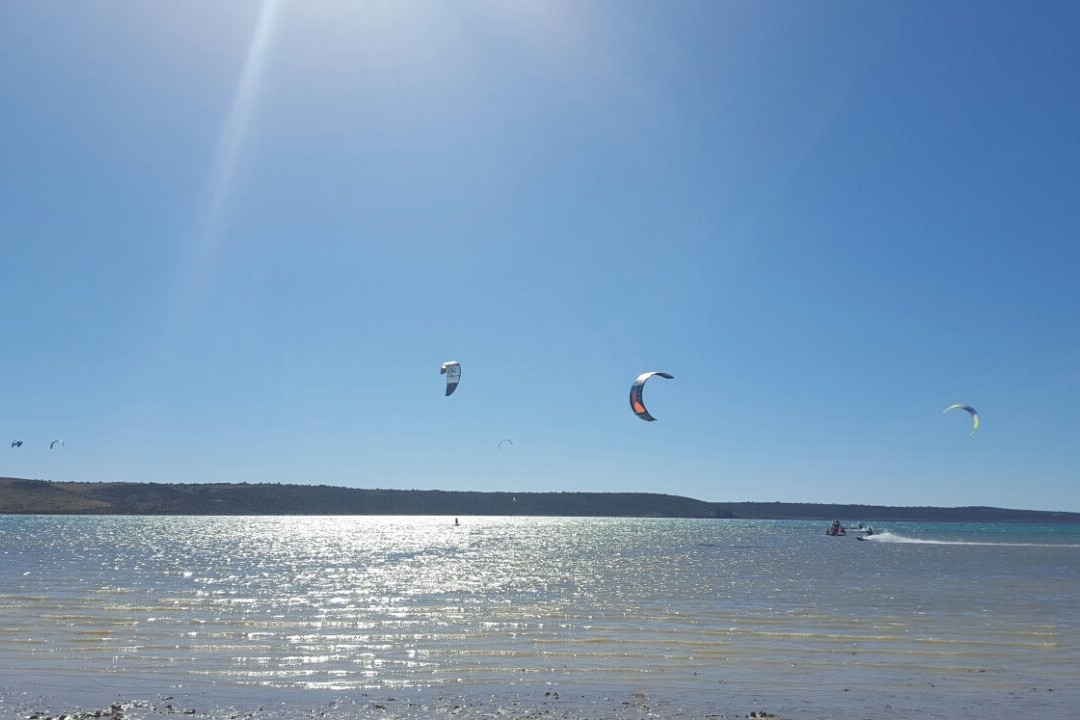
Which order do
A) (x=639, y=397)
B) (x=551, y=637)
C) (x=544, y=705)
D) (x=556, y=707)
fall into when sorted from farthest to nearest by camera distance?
(x=639, y=397), (x=551, y=637), (x=544, y=705), (x=556, y=707)

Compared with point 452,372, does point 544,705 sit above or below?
below

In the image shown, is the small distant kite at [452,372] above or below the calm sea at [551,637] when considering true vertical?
above

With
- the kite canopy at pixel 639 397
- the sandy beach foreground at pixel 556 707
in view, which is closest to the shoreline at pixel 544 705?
the sandy beach foreground at pixel 556 707

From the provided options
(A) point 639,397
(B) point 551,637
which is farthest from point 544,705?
(A) point 639,397

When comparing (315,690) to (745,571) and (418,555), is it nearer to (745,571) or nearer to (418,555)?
(745,571)

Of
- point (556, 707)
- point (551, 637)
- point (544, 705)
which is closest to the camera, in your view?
point (556, 707)

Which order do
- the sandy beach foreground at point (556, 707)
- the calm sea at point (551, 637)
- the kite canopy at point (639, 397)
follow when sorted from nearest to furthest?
1. the sandy beach foreground at point (556, 707)
2. the calm sea at point (551, 637)
3. the kite canopy at point (639, 397)

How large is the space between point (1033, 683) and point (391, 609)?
15182 mm

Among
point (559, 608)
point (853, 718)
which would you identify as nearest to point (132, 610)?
point (559, 608)

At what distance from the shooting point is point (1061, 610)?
26.6 m

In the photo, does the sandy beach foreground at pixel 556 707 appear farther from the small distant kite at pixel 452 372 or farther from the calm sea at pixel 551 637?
the small distant kite at pixel 452 372

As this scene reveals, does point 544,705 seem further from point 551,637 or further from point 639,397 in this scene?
point 639,397

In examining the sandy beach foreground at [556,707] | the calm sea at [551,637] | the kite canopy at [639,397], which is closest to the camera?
the sandy beach foreground at [556,707]

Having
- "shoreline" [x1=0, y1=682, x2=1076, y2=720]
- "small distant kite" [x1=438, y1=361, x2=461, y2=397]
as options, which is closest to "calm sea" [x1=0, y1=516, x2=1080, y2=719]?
"shoreline" [x1=0, y1=682, x2=1076, y2=720]
